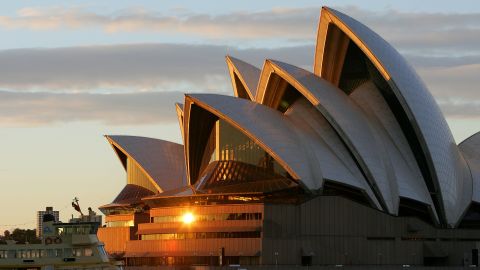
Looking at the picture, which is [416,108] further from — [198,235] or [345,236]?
[198,235]

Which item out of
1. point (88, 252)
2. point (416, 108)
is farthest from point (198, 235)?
point (88, 252)

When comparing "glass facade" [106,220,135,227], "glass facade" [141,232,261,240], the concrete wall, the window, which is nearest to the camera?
the window

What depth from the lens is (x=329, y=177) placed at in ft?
379

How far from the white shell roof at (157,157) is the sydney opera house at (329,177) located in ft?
26.2

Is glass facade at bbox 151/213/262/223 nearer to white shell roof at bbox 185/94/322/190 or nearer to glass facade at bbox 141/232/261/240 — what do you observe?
glass facade at bbox 141/232/261/240

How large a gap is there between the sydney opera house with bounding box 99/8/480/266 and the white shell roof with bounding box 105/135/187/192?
26.2ft

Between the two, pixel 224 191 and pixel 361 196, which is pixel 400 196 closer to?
pixel 361 196

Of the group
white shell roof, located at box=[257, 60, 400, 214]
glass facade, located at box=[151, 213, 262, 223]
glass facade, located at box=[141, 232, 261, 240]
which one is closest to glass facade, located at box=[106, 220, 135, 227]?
glass facade, located at box=[141, 232, 261, 240]

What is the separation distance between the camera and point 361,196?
118 metres

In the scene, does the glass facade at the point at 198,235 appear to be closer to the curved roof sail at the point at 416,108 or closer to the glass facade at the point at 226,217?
the glass facade at the point at 226,217

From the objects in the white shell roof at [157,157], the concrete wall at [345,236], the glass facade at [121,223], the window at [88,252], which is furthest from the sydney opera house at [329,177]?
the window at [88,252]

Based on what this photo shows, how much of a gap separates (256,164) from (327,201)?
22.6 feet

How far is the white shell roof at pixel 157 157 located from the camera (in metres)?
132

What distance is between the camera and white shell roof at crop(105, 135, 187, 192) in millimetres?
132375
